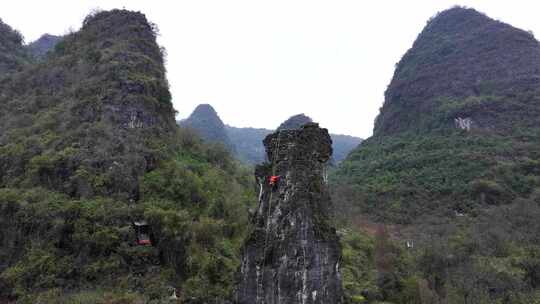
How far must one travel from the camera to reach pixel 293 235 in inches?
305

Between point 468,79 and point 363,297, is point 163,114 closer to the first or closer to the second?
point 363,297

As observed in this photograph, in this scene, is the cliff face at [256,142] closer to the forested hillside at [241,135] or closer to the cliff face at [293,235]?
the forested hillside at [241,135]

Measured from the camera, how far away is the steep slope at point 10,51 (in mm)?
28188

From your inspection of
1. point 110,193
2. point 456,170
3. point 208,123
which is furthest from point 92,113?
point 208,123

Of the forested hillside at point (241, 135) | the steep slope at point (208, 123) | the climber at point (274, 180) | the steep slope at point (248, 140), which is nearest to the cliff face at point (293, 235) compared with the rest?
the climber at point (274, 180)

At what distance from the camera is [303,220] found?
7809 mm

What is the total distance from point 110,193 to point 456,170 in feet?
68.8

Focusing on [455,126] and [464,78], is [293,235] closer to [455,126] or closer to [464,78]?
[455,126]

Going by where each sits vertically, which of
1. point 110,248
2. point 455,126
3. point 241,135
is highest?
point 241,135

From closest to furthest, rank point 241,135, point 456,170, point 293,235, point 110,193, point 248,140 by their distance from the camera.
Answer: point 293,235 < point 110,193 < point 456,170 < point 248,140 < point 241,135

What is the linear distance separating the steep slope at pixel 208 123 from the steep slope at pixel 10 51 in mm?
17589

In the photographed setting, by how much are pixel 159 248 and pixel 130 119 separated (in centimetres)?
695

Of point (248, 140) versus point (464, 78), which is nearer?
point (464, 78)

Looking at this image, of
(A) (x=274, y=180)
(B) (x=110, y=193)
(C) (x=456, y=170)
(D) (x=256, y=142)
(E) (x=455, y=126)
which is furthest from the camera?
(D) (x=256, y=142)
